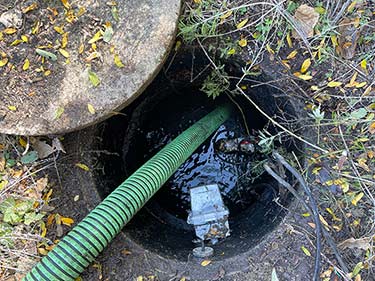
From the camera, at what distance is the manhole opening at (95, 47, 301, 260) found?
244 cm

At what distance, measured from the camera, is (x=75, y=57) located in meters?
1.87

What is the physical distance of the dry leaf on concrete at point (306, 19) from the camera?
2.05 m

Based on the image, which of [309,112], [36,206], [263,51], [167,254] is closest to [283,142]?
[309,112]

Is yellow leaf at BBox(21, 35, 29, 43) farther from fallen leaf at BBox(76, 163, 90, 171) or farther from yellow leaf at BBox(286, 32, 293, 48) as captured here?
yellow leaf at BBox(286, 32, 293, 48)

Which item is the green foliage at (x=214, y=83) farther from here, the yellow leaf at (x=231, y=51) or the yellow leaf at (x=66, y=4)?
the yellow leaf at (x=66, y=4)

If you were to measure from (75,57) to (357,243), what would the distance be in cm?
166

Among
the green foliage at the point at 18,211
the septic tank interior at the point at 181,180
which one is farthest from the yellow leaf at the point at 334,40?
the green foliage at the point at 18,211

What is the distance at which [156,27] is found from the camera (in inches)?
73.2

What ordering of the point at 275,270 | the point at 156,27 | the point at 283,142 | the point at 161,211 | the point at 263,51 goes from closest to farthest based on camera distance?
the point at 156,27 → the point at 275,270 → the point at 263,51 → the point at 283,142 → the point at 161,211

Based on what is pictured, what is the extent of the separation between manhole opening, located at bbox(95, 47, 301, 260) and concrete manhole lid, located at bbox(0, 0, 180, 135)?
51 centimetres

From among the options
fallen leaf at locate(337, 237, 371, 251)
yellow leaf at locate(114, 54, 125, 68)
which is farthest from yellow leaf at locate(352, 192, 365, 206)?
yellow leaf at locate(114, 54, 125, 68)

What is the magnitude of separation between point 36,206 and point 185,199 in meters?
1.30

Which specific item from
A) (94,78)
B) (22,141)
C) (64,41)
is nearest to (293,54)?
(94,78)

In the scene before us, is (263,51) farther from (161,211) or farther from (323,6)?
(161,211)
